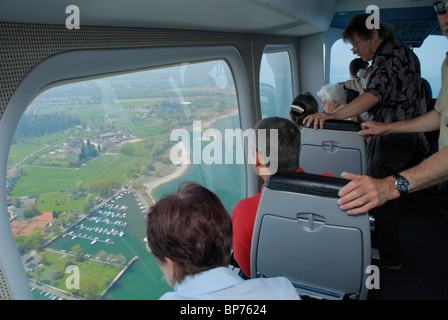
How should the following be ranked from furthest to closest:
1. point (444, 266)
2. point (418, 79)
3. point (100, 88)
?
point (444, 266) → point (418, 79) → point (100, 88)

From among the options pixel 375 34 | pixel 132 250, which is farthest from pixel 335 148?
pixel 132 250

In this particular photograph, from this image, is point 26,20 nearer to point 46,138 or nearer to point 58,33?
point 58,33

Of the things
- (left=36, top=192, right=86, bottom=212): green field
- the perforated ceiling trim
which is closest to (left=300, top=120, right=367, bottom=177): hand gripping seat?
the perforated ceiling trim

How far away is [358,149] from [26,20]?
87.0 inches

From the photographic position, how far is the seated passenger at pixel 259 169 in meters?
1.91

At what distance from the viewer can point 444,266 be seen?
3.26 m

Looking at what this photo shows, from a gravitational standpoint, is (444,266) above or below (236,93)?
below

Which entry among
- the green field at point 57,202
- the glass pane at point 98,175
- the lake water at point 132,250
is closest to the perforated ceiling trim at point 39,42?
the glass pane at point 98,175

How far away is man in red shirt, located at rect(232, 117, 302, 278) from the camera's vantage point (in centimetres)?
191

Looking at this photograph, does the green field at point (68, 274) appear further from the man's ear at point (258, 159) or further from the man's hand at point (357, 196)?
the man's hand at point (357, 196)

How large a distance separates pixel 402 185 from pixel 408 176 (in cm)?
6

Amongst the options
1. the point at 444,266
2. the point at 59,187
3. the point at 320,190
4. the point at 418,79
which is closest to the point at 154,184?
the point at 59,187

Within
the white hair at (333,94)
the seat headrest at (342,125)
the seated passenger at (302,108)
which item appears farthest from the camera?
the white hair at (333,94)

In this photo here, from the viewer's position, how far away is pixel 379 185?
156cm
